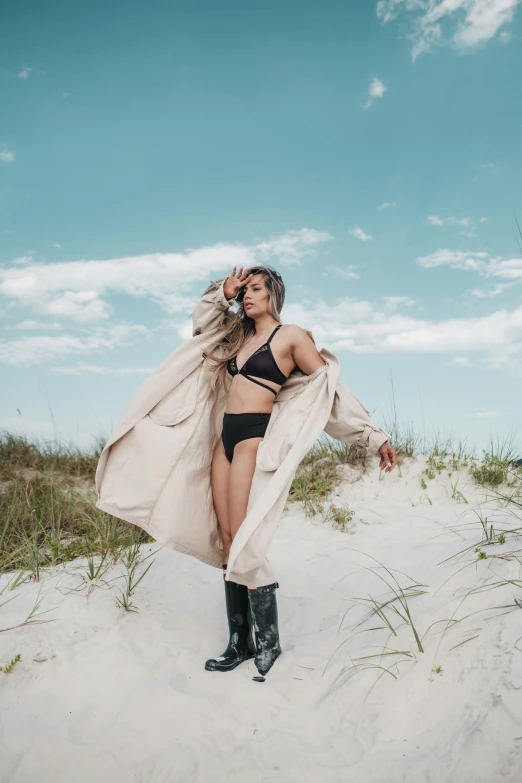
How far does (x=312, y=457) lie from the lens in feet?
23.5

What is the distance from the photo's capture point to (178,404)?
3.83m

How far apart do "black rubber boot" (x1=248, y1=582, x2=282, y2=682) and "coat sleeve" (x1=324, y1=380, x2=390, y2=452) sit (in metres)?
1.03

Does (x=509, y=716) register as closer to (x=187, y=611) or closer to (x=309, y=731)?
(x=309, y=731)

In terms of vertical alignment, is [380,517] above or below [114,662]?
above

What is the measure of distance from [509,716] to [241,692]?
1534mm

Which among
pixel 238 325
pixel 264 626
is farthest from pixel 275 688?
pixel 238 325

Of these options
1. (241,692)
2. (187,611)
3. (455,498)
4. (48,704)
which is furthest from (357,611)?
(455,498)

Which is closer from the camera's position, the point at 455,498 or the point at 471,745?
→ the point at 471,745

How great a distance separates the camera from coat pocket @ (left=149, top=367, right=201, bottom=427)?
379 cm

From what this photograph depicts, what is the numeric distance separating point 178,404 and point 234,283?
95 cm

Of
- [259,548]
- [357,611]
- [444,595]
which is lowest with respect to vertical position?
[357,611]

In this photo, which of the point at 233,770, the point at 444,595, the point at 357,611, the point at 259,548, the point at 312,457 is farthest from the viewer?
the point at 312,457

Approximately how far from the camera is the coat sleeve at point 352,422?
135 inches

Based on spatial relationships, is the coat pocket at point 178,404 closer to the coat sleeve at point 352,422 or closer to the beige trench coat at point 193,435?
the beige trench coat at point 193,435
